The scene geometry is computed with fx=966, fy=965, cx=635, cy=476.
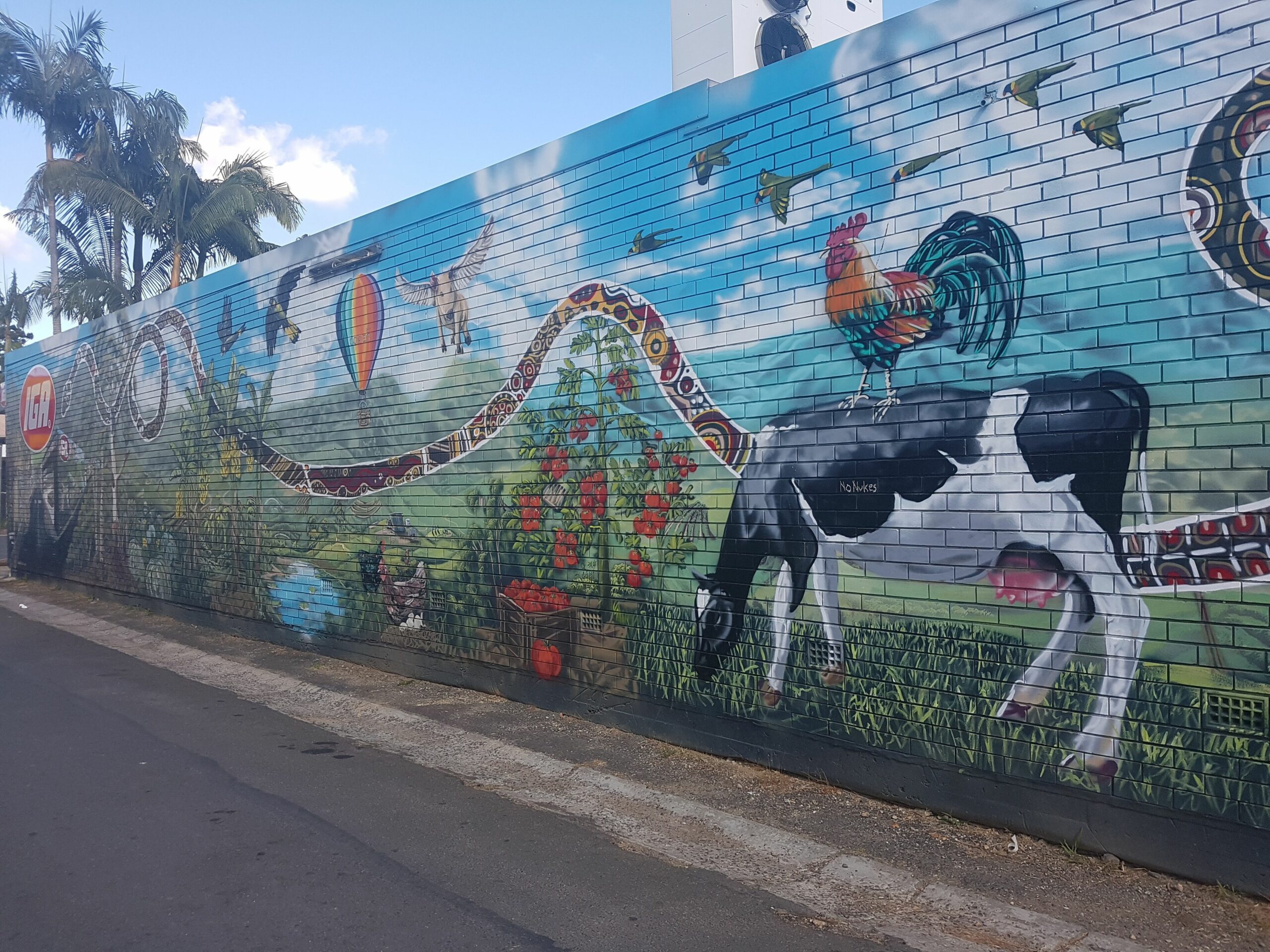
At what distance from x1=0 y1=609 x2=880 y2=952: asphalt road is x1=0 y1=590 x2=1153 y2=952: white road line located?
168mm

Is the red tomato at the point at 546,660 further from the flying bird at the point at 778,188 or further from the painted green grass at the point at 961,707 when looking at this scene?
the flying bird at the point at 778,188

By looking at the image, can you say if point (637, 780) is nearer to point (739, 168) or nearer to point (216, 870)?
point (216, 870)

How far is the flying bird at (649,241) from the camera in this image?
7016mm

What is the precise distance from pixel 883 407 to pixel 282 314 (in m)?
8.33

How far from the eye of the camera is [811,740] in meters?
6.04

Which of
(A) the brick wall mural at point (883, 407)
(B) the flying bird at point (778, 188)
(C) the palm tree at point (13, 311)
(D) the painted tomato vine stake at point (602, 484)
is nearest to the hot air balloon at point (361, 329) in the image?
(A) the brick wall mural at point (883, 407)

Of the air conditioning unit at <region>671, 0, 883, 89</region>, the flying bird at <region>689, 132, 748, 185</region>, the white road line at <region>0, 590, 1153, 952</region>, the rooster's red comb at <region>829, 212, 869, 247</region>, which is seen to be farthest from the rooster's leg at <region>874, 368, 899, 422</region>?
the air conditioning unit at <region>671, 0, 883, 89</region>

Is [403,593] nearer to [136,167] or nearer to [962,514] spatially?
[962,514]

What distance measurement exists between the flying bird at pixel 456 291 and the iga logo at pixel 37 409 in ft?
40.1

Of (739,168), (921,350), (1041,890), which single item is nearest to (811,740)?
(1041,890)

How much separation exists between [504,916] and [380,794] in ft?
6.64

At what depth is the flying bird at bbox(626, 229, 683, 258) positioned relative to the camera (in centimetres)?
702

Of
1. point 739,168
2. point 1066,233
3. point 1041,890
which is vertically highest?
point 739,168

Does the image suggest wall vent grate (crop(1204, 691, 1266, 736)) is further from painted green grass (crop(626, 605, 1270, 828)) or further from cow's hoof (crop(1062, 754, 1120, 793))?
cow's hoof (crop(1062, 754, 1120, 793))
